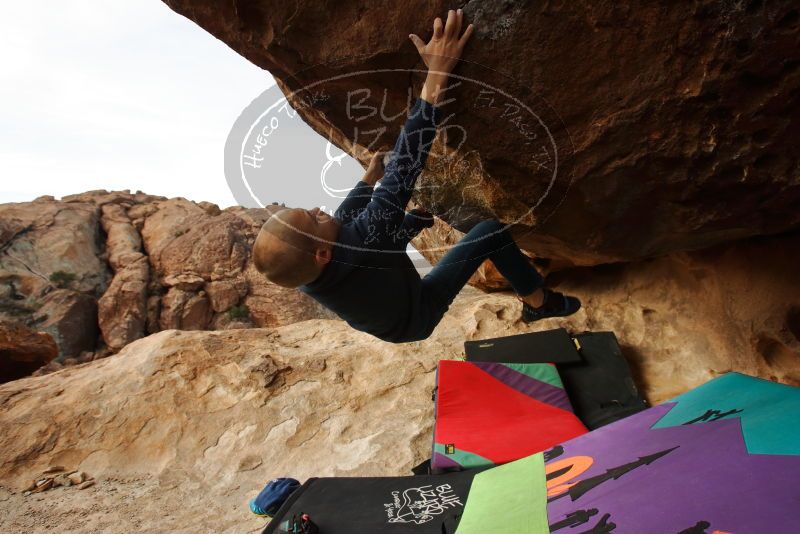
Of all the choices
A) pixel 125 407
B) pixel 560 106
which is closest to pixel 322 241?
pixel 560 106

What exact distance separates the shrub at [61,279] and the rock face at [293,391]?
462 inches

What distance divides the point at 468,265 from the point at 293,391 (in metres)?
2.51

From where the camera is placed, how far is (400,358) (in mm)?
4473

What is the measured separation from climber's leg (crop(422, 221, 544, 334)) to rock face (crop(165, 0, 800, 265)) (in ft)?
0.78

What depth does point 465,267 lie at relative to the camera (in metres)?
2.42

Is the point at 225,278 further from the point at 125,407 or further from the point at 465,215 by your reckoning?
the point at 465,215

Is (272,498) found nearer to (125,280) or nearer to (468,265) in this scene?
(468,265)

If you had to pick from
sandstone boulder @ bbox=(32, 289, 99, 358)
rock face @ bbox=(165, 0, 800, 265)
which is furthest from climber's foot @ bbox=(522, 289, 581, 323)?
sandstone boulder @ bbox=(32, 289, 99, 358)

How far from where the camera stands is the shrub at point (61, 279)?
14.0m

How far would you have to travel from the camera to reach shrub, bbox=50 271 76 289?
46.0ft

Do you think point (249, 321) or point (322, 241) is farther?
point (249, 321)

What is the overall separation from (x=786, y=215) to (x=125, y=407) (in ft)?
16.1

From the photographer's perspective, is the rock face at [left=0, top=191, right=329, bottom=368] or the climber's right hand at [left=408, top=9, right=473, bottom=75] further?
the rock face at [left=0, top=191, right=329, bottom=368]

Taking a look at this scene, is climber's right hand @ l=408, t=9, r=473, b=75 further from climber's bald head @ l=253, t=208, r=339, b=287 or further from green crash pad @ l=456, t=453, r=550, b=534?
green crash pad @ l=456, t=453, r=550, b=534
